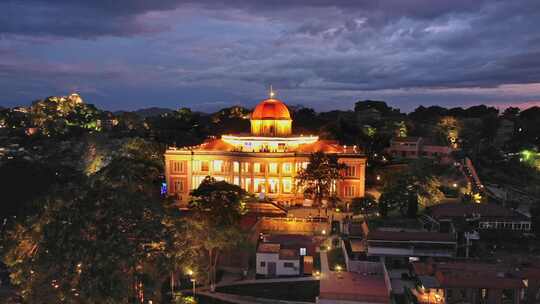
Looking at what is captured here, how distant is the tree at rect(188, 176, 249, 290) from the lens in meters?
28.0

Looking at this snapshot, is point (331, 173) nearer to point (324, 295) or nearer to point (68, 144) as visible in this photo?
point (324, 295)

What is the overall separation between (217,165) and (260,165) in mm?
4408

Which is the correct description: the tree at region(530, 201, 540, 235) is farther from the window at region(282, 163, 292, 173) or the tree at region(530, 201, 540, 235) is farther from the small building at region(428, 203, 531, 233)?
the window at region(282, 163, 292, 173)

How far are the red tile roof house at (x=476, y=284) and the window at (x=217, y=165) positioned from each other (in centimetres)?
2553

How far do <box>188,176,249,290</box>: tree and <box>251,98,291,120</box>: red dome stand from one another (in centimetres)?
1476

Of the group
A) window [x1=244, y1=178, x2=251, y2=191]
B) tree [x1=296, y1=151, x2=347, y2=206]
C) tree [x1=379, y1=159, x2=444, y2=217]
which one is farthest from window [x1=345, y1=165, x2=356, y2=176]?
window [x1=244, y1=178, x2=251, y2=191]

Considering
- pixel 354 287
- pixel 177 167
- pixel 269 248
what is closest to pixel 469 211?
pixel 354 287

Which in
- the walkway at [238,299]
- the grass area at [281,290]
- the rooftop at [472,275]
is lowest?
the walkway at [238,299]

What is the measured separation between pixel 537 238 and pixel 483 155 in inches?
1108

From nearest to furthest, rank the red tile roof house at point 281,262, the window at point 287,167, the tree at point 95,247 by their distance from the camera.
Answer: the tree at point 95,247, the red tile roof house at point 281,262, the window at point 287,167

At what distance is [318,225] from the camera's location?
3862 centimetres

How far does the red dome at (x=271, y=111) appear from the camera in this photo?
51981 mm

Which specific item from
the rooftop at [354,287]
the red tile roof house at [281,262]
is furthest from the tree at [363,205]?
the rooftop at [354,287]

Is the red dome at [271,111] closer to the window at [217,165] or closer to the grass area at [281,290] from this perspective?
the window at [217,165]
